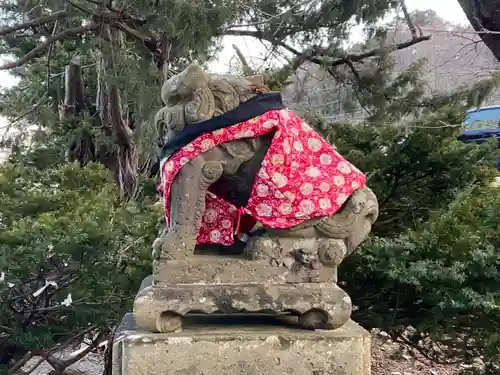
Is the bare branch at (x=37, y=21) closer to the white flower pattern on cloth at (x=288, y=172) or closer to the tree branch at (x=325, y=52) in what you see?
the tree branch at (x=325, y=52)

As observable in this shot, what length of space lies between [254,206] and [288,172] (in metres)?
0.16

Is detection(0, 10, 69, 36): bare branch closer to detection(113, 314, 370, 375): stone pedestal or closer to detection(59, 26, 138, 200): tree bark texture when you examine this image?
detection(59, 26, 138, 200): tree bark texture

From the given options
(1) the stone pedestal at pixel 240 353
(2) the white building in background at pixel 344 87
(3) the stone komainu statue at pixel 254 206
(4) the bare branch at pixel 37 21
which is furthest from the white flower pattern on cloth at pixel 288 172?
(2) the white building in background at pixel 344 87

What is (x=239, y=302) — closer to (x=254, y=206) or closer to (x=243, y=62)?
(x=254, y=206)

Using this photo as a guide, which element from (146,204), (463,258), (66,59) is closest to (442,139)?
(463,258)

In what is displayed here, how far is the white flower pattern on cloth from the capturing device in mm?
1918

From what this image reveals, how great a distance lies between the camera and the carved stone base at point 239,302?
6.07ft

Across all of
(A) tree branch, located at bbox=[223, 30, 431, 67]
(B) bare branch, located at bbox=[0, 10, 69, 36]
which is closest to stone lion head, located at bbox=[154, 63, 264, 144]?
(B) bare branch, located at bbox=[0, 10, 69, 36]

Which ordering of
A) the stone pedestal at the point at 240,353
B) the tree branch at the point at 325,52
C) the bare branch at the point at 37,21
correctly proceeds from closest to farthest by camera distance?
the stone pedestal at the point at 240,353 → the bare branch at the point at 37,21 → the tree branch at the point at 325,52

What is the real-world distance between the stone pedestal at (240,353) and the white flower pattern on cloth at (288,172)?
38cm

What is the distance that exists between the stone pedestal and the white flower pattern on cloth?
0.38 meters

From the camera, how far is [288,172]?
194cm

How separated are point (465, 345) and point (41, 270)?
244 centimetres

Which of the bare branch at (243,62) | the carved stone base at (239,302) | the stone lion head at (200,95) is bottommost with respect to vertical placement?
the carved stone base at (239,302)
